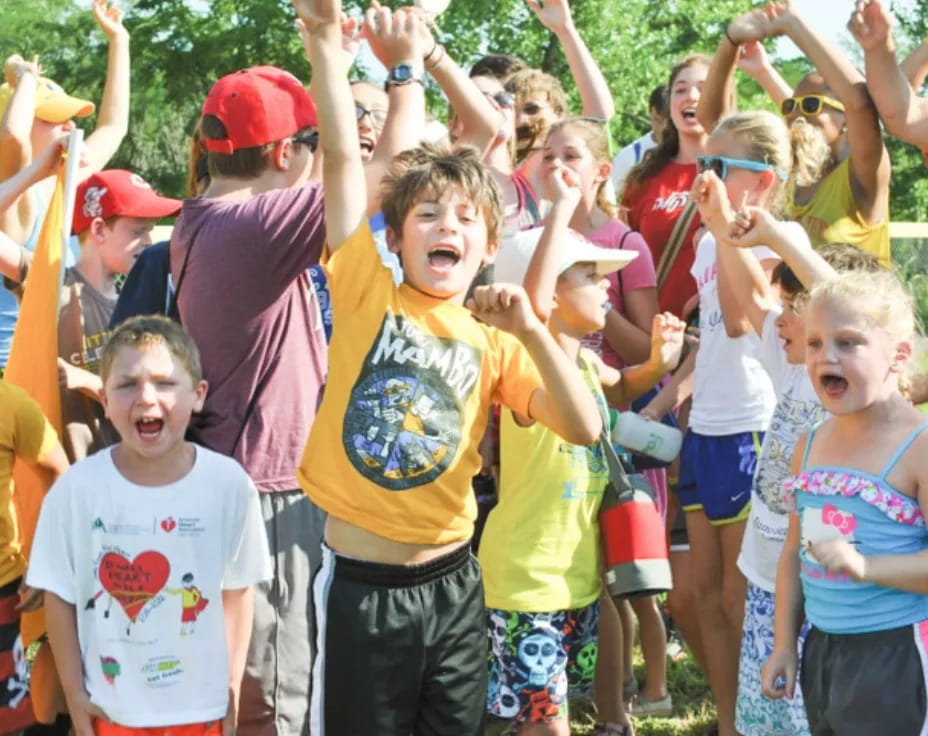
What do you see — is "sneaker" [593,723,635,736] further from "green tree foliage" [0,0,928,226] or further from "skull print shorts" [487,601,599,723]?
"green tree foliage" [0,0,928,226]

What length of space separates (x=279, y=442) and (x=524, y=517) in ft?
2.80

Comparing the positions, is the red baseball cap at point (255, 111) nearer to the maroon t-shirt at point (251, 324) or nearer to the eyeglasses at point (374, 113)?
the maroon t-shirt at point (251, 324)

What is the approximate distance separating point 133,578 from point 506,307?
1224 mm

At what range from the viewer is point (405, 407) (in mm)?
3533

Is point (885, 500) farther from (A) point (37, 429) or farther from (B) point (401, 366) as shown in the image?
(A) point (37, 429)

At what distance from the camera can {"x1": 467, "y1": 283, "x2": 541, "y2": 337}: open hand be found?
10.7 feet

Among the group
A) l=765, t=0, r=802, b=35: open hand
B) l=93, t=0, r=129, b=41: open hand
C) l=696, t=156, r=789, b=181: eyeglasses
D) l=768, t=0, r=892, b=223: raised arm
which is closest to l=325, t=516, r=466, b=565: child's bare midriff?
l=696, t=156, r=789, b=181: eyeglasses

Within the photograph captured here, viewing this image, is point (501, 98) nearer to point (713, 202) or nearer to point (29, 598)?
point (713, 202)

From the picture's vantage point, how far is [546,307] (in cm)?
394

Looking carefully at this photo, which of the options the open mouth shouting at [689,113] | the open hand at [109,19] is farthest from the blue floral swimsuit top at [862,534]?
the open hand at [109,19]

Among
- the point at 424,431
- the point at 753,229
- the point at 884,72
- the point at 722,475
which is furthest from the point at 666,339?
the point at 424,431

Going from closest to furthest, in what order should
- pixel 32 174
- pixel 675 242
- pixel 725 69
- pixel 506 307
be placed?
1. pixel 506 307
2. pixel 32 174
3. pixel 725 69
4. pixel 675 242

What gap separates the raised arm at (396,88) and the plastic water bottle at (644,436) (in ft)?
4.54

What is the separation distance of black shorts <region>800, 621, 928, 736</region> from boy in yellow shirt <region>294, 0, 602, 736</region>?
84 cm
